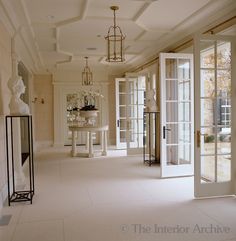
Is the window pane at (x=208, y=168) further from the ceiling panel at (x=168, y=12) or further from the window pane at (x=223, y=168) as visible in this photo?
the ceiling panel at (x=168, y=12)

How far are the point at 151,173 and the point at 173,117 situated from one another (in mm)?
1170

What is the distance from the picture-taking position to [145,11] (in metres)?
4.05

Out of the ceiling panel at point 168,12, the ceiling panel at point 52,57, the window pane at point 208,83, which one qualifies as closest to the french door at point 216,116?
the window pane at point 208,83

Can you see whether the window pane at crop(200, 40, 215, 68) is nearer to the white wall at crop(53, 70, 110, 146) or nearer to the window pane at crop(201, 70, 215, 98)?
the window pane at crop(201, 70, 215, 98)

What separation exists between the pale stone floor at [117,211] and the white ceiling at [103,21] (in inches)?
103

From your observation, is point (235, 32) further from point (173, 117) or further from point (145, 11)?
point (173, 117)

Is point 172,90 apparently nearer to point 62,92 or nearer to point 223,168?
point 223,168

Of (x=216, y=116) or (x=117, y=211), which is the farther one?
(x=216, y=116)

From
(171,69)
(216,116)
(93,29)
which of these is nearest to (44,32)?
(93,29)

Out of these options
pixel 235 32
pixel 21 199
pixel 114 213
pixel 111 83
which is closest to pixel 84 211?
pixel 114 213

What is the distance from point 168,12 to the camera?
4133mm

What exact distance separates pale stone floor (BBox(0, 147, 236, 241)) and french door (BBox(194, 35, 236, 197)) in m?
0.28

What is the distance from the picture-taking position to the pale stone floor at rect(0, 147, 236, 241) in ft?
9.39

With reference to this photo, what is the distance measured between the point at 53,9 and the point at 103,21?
860 millimetres
